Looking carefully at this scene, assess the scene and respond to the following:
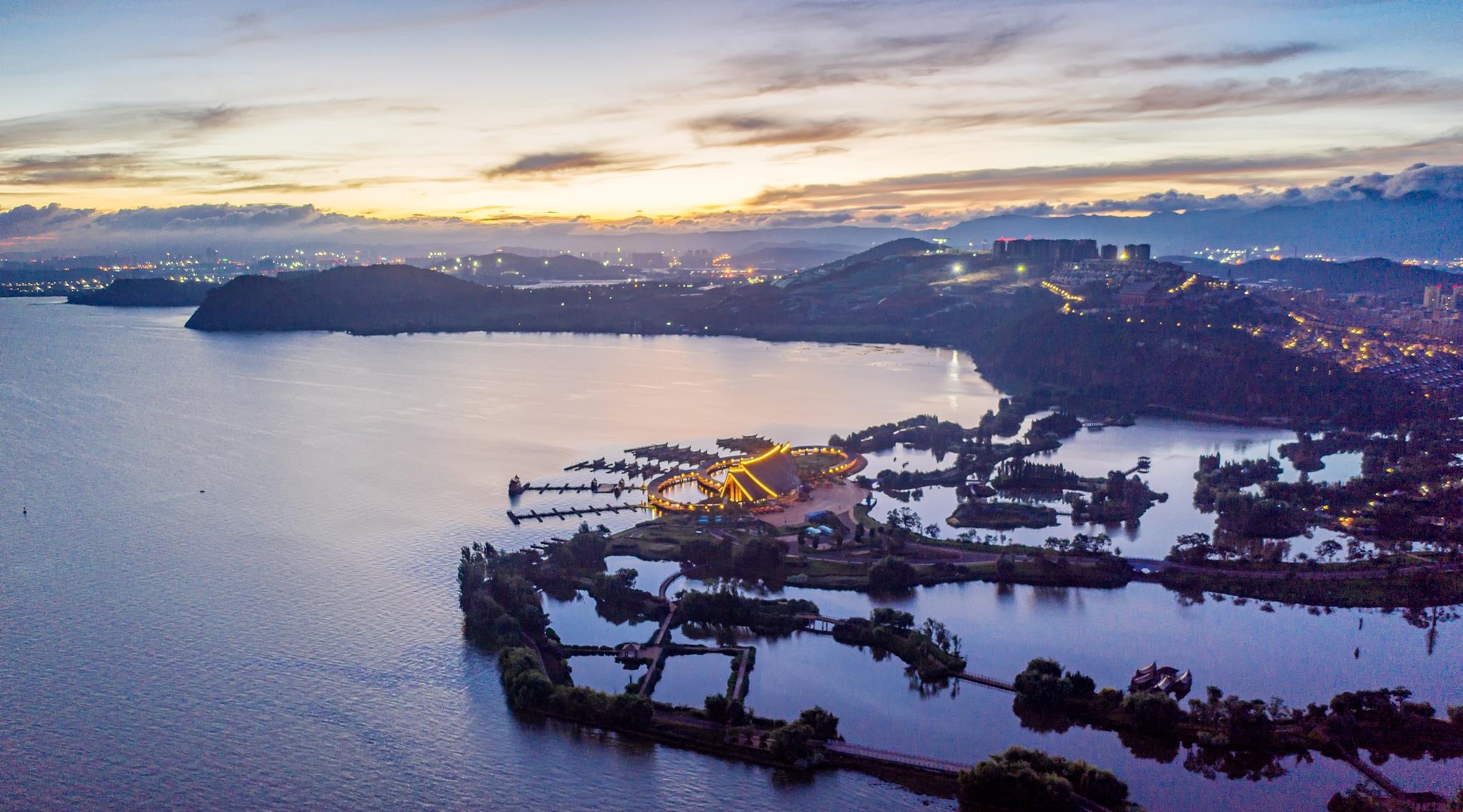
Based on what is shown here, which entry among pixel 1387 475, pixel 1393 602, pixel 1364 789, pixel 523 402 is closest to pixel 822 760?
pixel 1364 789

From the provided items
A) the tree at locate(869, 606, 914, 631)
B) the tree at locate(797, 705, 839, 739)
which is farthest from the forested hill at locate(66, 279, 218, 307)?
the tree at locate(797, 705, 839, 739)

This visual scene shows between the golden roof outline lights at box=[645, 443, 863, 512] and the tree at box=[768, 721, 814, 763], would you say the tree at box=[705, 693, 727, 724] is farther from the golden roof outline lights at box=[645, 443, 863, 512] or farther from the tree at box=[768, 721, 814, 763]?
the golden roof outline lights at box=[645, 443, 863, 512]

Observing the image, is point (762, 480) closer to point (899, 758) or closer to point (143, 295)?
point (899, 758)

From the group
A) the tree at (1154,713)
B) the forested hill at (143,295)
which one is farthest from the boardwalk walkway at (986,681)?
the forested hill at (143,295)

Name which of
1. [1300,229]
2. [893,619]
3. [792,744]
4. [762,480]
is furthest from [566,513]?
[1300,229]

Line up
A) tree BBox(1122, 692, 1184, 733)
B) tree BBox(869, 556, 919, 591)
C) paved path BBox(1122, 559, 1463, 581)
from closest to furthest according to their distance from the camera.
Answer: tree BBox(1122, 692, 1184, 733)
tree BBox(869, 556, 919, 591)
paved path BBox(1122, 559, 1463, 581)

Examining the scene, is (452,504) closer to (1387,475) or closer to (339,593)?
(339,593)

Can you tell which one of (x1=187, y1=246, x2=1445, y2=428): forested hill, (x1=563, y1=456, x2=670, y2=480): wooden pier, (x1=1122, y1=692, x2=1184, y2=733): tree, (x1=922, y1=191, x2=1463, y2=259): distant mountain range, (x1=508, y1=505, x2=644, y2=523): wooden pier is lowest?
(x1=1122, y1=692, x2=1184, y2=733): tree
